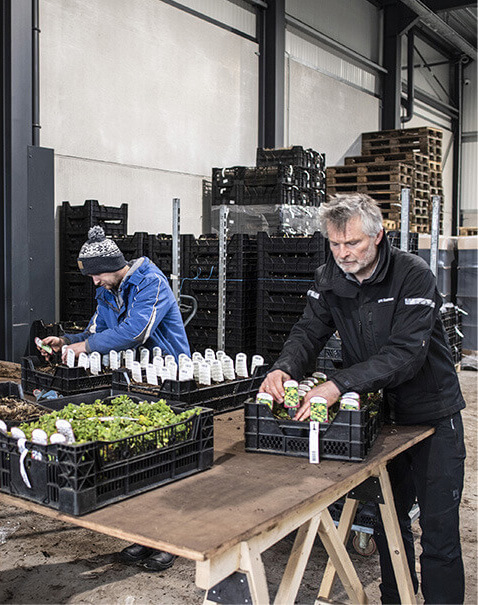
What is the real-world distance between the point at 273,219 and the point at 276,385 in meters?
6.29

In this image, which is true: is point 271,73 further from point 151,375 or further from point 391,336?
point 391,336

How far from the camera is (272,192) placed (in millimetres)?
9031

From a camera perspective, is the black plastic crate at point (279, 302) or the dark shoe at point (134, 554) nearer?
the dark shoe at point (134, 554)

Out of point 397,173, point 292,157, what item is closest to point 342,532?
point 292,157

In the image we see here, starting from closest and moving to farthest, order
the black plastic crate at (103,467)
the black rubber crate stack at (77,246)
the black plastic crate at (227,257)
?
the black plastic crate at (103,467) → the black plastic crate at (227,257) → the black rubber crate stack at (77,246)

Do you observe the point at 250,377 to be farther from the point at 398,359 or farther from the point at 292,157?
the point at 292,157

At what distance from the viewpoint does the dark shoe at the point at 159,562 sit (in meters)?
3.88

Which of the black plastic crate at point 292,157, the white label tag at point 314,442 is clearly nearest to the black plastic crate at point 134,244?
the black plastic crate at point 292,157

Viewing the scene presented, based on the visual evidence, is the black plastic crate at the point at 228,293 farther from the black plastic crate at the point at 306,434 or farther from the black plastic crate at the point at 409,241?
the black plastic crate at the point at 306,434

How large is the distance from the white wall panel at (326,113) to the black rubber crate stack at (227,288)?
469 cm

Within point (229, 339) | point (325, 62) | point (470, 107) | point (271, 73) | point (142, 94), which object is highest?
point (470, 107)

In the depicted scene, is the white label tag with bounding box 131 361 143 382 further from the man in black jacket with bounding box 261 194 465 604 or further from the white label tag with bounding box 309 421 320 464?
the white label tag with bounding box 309 421 320 464

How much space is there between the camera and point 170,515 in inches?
79.8

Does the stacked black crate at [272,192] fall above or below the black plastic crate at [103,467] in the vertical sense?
above
